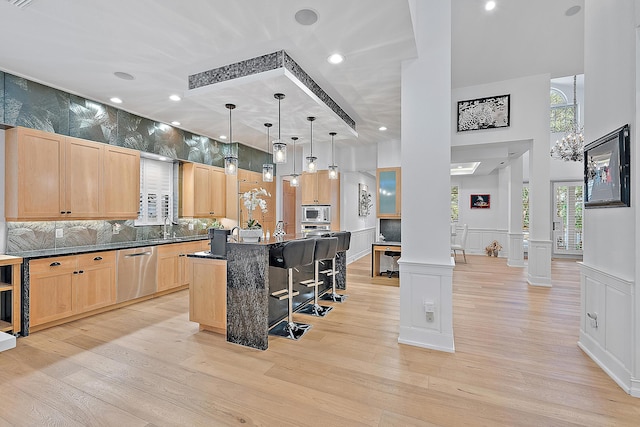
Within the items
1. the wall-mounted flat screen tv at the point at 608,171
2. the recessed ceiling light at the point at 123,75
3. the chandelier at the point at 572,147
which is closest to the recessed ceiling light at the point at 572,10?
the wall-mounted flat screen tv at the point at 608,171

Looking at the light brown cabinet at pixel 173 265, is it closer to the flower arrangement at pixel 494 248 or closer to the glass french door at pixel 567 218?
the flower arrangement at pixel 494 248

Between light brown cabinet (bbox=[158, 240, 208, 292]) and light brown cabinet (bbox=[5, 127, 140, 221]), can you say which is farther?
light brown cabinet (bbox=[158, 240, 208, 292])

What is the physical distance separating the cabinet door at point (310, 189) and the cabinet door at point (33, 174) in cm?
449

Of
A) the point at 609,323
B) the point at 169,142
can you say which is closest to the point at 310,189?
the point at 169,142

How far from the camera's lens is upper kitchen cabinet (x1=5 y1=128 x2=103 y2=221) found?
3.37 meters

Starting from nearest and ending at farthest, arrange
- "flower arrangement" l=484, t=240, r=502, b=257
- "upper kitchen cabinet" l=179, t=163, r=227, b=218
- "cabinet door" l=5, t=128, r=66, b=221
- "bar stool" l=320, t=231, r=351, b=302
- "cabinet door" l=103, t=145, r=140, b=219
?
"cabinet door" l=5, t=128, r=66, b=221
"cabinet door" l=103, t=145, r=140, b=219
"bar stool" l=320, t=231, r=351, b=302
"upper kitchen cabinet" l=179, t=163, r=227, b=218
"flower arrangement" l=484, t=240, r=502, b=257

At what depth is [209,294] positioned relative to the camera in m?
3.32

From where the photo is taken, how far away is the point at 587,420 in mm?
1895

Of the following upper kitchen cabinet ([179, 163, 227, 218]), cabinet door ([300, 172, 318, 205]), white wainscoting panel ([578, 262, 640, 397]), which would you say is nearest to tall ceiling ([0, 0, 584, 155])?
upper kitchen cabinet ([179, 163, 227, 218])

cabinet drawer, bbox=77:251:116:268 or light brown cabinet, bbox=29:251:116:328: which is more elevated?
cabinet drawer, bbox=77:251:116:268

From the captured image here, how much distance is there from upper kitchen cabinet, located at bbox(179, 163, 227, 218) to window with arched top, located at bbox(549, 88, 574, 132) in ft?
30.5

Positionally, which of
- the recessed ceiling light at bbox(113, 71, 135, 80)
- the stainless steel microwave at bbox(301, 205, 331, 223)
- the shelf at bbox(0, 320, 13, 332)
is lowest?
the shelf at bbox(0, 320, 13, 332)

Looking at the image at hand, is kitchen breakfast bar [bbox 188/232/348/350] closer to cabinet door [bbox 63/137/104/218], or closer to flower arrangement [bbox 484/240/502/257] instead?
cabinet door [bbox 63/137/104/218]

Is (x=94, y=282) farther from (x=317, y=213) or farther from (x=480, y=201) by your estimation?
(x=480, y=201)
